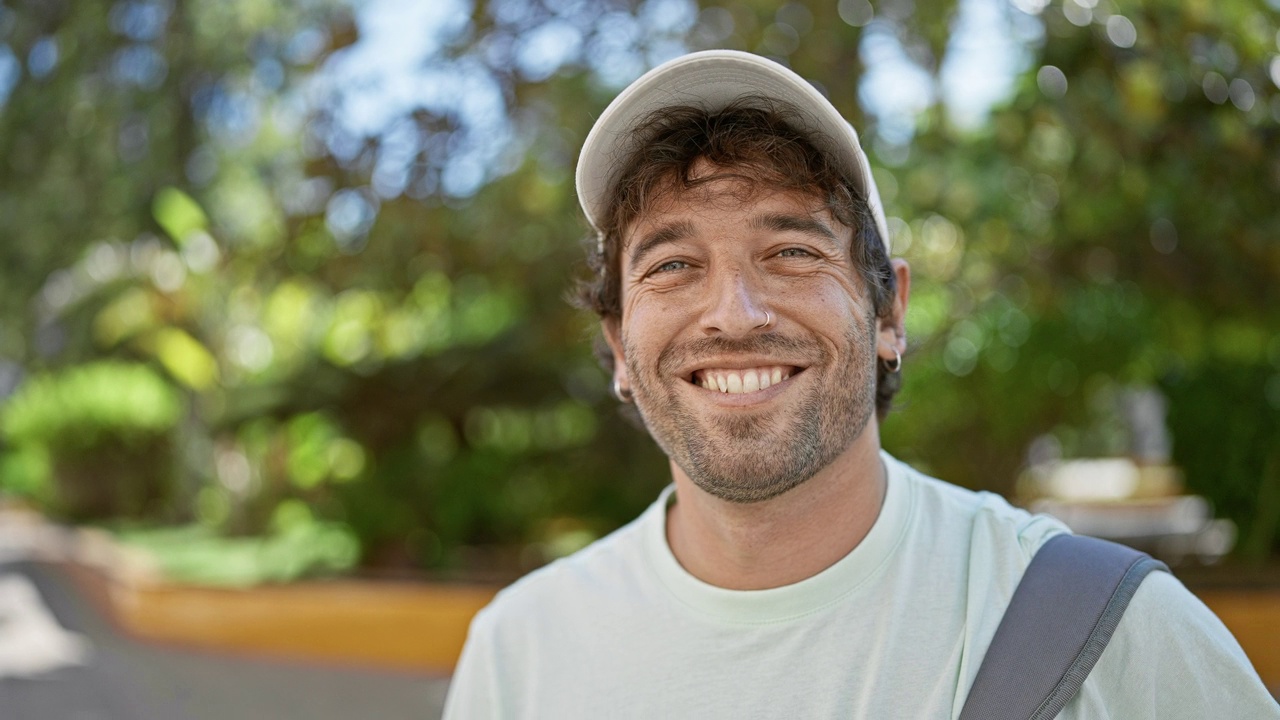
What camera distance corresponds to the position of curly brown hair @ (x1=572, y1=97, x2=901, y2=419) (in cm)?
183

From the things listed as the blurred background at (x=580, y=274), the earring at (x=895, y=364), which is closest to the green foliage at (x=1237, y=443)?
the blurred background at (x=580, y=274)

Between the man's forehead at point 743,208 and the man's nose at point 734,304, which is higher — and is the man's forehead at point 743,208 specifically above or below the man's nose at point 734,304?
above

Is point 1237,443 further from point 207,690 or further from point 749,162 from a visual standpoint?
point 207,690

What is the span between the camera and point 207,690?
780 cm

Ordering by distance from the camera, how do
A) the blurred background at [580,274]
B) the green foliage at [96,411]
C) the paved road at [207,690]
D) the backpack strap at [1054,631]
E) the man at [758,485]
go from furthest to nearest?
1. the green foliage at [96,411]
2. the paved road at [207,690]
3. the blurred background at [580,274]
4. the man at [758,485]
5. the backpack strap at [1054,631]

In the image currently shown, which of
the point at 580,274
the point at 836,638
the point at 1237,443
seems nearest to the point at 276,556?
the point at 580,274

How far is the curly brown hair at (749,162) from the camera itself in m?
1.83

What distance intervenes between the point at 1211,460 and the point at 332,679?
Result: 6.62m

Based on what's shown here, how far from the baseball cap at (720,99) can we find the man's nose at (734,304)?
0.91 feet

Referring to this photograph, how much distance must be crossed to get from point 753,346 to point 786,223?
0.70ft

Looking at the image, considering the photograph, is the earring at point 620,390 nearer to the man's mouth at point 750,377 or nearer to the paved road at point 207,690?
the man's mouth at point 750,377

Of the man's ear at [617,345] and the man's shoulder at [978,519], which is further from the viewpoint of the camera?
the man's ear at [617,345]

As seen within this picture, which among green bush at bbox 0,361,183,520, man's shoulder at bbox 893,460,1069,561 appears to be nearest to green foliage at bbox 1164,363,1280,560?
man's shoulder at bbox 893,460,1069,561

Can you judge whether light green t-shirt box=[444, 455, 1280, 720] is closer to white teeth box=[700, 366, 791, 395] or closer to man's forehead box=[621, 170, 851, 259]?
white teeth box=[700, 366, 791, 395]
